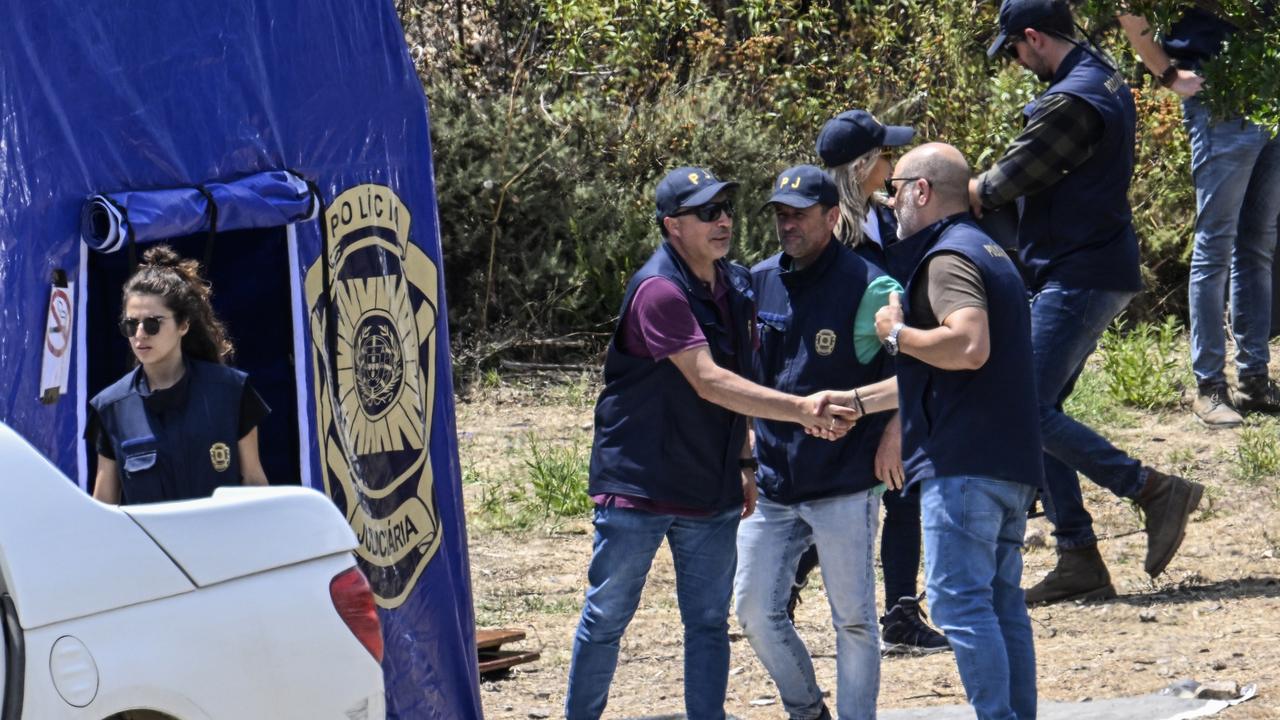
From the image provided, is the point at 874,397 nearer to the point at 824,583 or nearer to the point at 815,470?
the point at 815,470

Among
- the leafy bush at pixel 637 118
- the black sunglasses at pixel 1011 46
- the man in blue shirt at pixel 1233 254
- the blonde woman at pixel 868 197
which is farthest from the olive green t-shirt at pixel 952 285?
the leafy bush at pixel 637 118

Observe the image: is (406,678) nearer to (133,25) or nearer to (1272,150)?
(133,25)

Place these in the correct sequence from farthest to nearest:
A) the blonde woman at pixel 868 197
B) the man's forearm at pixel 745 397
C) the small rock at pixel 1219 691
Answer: the blonde woman at pixel 868 197 < the small rock at pixel 1219 691 < the man's forearm at pixel 745 397

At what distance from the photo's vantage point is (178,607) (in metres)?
3.59

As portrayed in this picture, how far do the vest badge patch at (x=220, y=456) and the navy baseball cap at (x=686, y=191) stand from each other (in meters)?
1.49

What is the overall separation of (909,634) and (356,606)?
10.4 ft

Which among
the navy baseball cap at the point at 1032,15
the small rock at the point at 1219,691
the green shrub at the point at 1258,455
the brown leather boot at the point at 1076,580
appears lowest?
the small rock at the point at 1219,691

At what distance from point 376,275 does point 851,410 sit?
1397 mm

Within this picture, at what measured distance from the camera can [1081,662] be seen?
248 inches

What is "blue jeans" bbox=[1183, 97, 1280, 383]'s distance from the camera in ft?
28.0

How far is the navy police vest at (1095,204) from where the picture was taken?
6602 millimetres

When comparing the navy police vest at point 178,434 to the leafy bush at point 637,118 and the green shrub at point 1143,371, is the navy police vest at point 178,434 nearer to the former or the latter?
the green shrub at point 1143,371

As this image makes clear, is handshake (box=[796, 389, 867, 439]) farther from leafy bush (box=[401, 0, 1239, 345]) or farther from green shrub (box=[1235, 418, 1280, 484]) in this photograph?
leafy bush (box=[401, 0, 1239, 345])

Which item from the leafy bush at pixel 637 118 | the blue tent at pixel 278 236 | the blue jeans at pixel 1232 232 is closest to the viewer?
the blue tent at pixel 278 236
